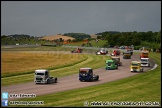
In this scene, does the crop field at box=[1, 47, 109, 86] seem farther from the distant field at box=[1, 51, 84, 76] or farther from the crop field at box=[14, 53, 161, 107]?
the crop field at box=[14, 53, 161, 107]

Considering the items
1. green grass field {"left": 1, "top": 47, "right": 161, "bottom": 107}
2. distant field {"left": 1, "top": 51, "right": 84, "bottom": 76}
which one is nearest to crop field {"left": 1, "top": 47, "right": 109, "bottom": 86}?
distant field {"left": 1, "top": 51, "right": 84, "bottom": 76}

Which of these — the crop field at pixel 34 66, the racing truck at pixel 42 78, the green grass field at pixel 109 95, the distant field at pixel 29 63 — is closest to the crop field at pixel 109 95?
the green grass field at pixel 109 95

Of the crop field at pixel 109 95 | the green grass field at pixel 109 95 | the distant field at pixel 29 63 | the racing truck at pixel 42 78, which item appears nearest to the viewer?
the crop field at pixel 109 95

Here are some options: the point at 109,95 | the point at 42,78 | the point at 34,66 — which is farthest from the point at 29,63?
the point at 109,95

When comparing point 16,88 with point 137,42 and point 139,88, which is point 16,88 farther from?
point 137,42

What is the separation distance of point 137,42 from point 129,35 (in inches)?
378

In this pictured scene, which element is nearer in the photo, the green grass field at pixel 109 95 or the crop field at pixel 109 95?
the crop field at pixel 109 95

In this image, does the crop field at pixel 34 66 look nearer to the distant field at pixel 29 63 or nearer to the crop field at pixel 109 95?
the distant field at pixel 29 63

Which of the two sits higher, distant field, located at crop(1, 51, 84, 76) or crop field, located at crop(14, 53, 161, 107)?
distant field, located at crop(1, 51, 84, 76)

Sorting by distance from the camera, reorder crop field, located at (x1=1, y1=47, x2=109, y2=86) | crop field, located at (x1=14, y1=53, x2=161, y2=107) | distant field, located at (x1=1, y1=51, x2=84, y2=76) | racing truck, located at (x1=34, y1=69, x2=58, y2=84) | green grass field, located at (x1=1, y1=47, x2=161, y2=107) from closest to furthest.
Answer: crop field, located at (x1=14, y1=53, x2=161, y2=107)
green grass field, located at (x1=1, y1=47, x2=161, y2=107)
racing truck, located at (x1=34, y1=69, x2=58, y2=84)
crop field, located at (x1=1, y1=47, x2=109, y2=86)
distant field, located at (x1=1, y1=51, x2=84, y2=76)

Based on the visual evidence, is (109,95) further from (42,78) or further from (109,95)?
(42,78)

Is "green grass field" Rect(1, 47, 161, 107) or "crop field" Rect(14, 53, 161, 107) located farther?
"green grass field" Rect(1, 47, 161, 107)

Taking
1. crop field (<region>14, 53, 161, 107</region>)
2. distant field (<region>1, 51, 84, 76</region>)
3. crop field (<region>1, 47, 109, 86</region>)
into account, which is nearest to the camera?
crop field (<region>14, 53, 161, 107</region>)

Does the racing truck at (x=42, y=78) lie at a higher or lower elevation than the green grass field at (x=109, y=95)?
higher
